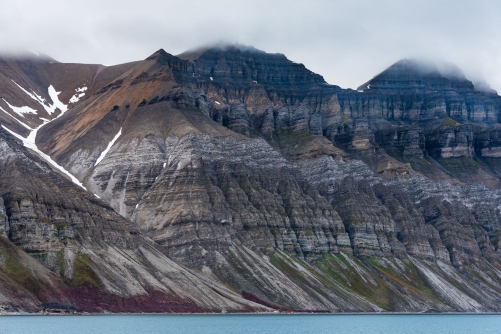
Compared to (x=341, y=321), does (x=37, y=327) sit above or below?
above

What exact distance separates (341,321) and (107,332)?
228 ft

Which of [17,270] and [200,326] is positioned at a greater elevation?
[17,270]

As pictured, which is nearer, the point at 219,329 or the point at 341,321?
the point at 219,329

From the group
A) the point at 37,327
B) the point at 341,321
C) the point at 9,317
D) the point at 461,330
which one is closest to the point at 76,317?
the point at 9,317

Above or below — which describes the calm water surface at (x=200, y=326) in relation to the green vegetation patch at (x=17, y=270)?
below

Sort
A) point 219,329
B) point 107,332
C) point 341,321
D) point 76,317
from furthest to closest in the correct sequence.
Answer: point 341,321
point 76,317
point 219,329
point 107,332

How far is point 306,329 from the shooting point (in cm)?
16275

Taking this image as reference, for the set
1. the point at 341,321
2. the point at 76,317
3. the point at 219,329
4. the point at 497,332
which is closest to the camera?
the point at 219,329

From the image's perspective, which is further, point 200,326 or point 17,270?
point 17,270

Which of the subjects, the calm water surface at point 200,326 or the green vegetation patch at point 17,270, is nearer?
the calm water surface at point 200,326

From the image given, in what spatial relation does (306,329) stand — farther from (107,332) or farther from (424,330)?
(107,332)

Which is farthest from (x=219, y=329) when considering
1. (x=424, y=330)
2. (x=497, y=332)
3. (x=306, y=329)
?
(x=497, y=332)

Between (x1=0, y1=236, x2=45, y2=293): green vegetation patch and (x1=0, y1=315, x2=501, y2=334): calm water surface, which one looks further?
(x1=0, y1=236, x2=45, y2=293): green vegetation patch

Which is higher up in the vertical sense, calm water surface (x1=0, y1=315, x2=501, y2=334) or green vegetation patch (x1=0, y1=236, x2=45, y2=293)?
green vegetation patch (x1=0, y1=236, x2=45, y2=293)
